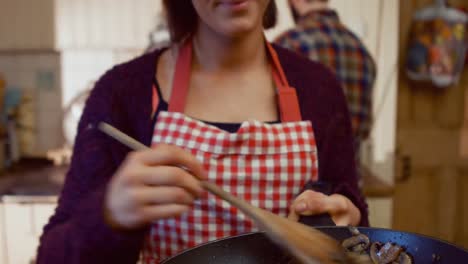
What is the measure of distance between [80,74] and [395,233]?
5.56ft

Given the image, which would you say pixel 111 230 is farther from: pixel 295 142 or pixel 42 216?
pixel 42 216

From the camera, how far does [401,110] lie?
7.91ft

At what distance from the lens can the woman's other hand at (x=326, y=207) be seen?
69 centimetres

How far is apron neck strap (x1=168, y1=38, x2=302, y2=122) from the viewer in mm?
826

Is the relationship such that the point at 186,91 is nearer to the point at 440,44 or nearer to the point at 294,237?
the point at 294,237

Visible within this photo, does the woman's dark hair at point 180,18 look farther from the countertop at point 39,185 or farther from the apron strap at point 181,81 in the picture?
the countertop at point 39,185

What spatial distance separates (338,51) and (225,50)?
89 cm

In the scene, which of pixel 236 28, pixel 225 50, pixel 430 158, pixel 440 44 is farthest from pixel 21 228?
pixel 430 158

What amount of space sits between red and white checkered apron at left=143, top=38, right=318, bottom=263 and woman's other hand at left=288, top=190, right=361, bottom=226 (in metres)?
0.08

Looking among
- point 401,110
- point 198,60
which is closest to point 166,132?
point 198,60

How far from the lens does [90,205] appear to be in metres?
0.56

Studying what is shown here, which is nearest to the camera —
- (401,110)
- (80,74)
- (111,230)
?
(111,230)

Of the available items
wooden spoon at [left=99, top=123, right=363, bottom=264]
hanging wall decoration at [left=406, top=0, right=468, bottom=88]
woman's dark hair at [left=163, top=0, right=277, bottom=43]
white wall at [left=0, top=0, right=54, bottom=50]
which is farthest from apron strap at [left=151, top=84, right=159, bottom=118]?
hanging wall decoration at [left=406, top=0, right=468, bottom=88]

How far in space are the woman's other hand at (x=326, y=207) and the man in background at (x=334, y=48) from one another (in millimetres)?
915
